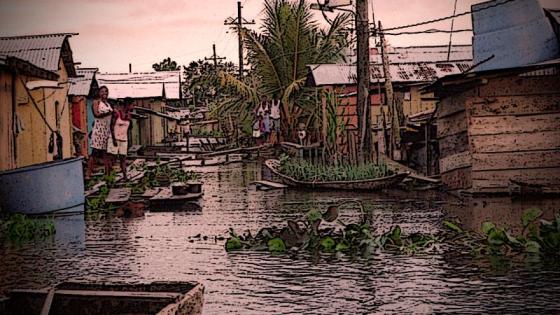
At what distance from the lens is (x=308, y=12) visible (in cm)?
3500

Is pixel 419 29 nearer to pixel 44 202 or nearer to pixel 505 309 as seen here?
pixel 44 202

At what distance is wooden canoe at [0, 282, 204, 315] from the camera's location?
15.8 ft

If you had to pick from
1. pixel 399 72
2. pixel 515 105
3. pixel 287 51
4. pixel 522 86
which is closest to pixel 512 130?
pixel 515 105

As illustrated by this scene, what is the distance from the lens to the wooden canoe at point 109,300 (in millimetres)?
4820

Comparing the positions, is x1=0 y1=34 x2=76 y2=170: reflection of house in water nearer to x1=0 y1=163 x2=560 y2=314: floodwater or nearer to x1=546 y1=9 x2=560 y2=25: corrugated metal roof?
x1=0 y1=163 x2=560 y2=314: floodwater

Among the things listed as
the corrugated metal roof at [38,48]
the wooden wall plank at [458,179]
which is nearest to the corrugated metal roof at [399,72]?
the corrugated metal roof at [38,48]

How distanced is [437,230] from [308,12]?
24.8m

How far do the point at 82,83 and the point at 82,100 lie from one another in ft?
3.01

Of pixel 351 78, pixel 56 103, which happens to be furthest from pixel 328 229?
pixel 351 78

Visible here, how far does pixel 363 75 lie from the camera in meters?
20.2

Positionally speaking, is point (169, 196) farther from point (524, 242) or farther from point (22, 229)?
point (524, 242)

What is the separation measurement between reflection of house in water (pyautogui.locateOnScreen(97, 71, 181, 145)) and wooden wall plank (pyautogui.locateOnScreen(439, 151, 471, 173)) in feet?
80.5

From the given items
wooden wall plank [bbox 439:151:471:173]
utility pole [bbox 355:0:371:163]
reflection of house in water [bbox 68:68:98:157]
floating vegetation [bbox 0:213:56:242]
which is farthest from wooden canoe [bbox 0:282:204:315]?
reflection of house in water [bbox 68:68:98:157]

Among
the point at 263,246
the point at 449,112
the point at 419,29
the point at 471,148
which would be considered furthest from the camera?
→ the point at 419,29
